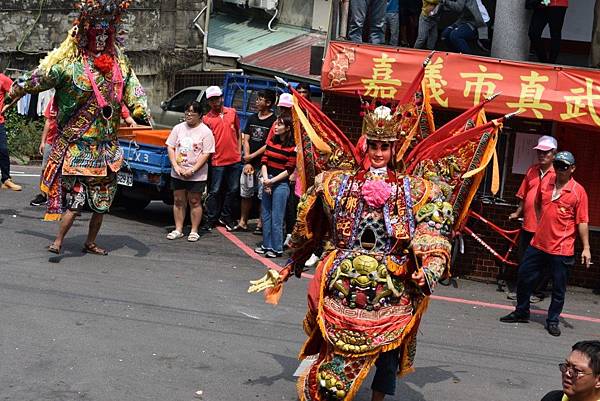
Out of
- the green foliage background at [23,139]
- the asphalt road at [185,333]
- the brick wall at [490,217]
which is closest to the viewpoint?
the asphalt road at [185,333]

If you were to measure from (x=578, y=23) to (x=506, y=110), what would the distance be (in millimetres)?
4936

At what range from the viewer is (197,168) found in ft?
40.1

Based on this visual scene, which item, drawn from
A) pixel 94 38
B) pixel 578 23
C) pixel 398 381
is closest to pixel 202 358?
pixel 398 381

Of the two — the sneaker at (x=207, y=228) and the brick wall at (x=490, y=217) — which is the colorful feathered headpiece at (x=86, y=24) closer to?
the brick wall at (x=490, y=217)

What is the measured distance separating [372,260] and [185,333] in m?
2.62

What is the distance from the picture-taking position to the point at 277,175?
38.5ft

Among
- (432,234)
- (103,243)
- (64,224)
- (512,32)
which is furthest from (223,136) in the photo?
(432,234)

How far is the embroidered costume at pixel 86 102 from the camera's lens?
10180 millimetres

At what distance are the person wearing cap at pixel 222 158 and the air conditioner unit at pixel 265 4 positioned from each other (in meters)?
10.3

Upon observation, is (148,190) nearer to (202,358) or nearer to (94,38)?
(94,38)

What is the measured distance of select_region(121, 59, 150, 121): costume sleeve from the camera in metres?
10.5

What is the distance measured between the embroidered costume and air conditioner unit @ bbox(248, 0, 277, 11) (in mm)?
12841

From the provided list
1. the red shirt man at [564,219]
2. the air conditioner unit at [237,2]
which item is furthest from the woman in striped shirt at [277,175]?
the air conditioner unit at [237,2]

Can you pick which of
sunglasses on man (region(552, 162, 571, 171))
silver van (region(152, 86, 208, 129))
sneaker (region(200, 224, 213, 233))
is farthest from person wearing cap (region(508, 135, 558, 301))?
silver van (region(152, 86, 208, 129))
